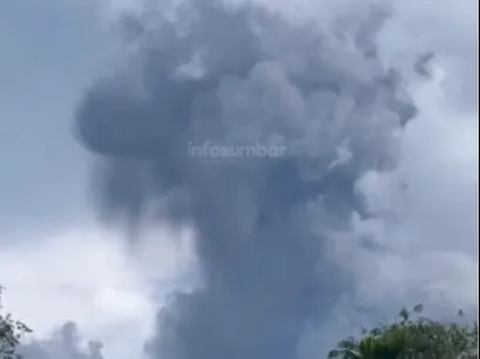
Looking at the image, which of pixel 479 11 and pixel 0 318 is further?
pixel 0 318

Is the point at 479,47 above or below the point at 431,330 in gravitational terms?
below

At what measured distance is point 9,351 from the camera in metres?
32.6

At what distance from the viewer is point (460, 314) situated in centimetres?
3072

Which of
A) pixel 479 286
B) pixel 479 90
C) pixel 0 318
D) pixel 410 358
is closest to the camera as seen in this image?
pixel 479 286

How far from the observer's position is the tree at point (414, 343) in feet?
100

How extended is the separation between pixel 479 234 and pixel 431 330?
20029 millimetres

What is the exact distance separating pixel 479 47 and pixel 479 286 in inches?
123

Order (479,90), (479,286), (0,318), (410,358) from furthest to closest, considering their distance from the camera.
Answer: (0,318), (410,358), (479,90), (479,286)

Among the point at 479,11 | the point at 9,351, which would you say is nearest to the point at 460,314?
the point at 9,351

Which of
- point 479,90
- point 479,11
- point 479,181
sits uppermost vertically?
point 479,11

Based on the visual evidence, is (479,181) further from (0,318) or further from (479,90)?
(0,318)

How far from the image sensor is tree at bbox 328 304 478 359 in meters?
30.5

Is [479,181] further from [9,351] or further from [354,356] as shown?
[9,351]

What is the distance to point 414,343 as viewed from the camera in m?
32.0
